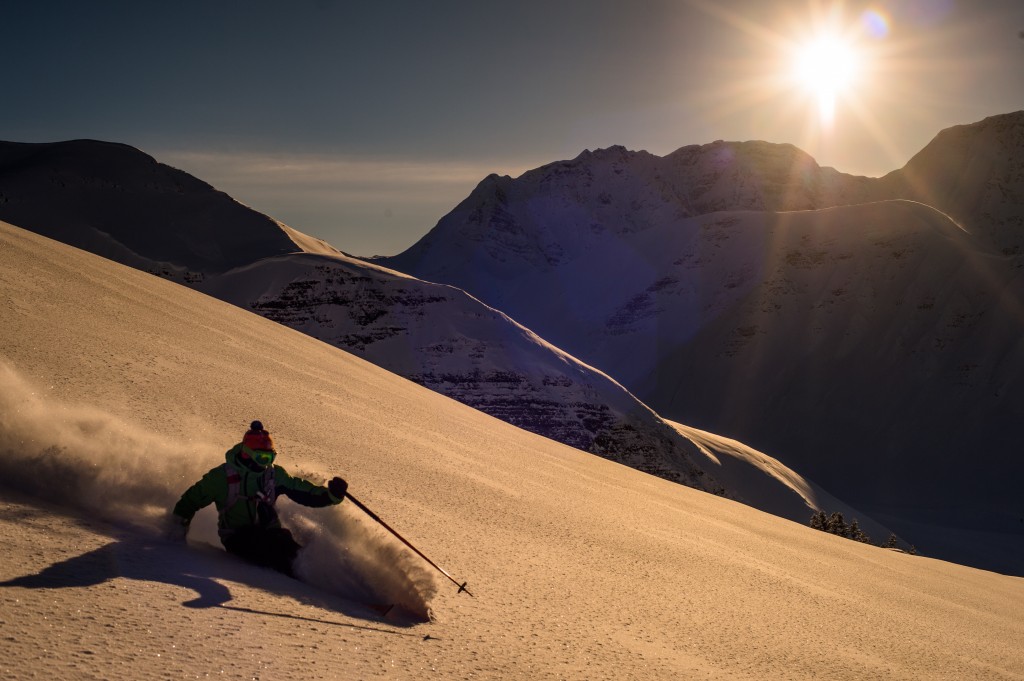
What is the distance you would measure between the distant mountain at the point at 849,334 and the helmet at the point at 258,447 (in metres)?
63.1

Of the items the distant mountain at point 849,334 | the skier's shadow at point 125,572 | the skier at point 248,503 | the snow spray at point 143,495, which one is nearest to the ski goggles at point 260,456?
the skier at point 248,503

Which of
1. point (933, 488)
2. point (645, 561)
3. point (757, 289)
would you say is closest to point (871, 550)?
point (645, 561)

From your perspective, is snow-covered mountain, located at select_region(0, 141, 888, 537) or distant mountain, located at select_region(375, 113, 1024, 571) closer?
snow-covered mountain, located at select_region(0, 141, 888, 537)

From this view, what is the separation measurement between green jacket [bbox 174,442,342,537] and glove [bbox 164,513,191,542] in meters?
0.05

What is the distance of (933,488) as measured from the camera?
3098 inches

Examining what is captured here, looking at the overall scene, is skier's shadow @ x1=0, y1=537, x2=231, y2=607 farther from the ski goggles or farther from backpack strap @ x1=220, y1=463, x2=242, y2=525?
the ski goggles

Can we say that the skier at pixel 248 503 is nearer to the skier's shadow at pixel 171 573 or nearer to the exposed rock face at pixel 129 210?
the skier's shadow at pixel 171 573

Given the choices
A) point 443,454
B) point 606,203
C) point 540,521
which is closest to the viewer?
point 540,521

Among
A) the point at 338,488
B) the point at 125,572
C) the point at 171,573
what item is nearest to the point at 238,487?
the point at 338,488

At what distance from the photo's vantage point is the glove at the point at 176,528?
4.59 m

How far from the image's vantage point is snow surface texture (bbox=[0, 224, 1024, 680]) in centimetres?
343

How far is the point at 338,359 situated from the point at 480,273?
14894 cm

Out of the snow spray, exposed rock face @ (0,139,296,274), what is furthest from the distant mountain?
the snow spray

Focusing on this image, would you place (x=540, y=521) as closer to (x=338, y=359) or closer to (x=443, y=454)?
(x=443, y=454)
